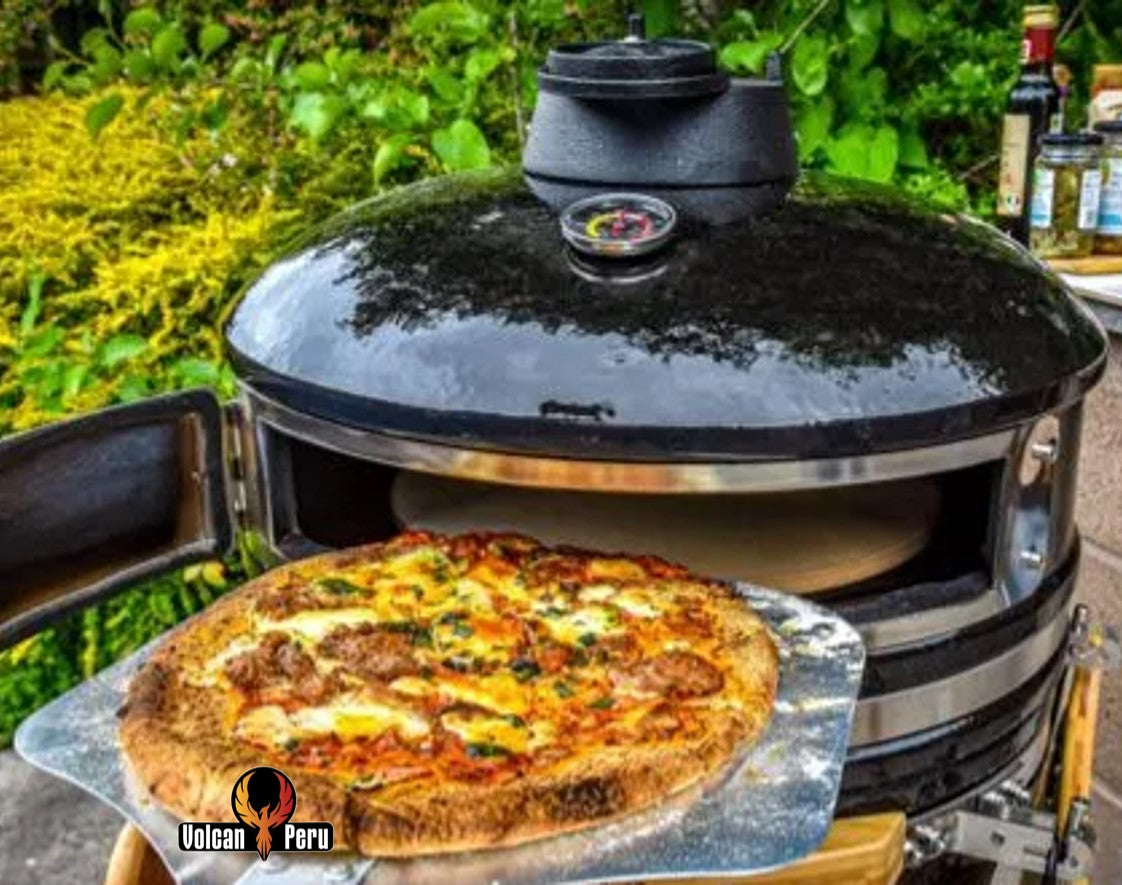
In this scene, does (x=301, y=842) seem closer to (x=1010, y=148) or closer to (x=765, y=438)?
(x=765, y=438)

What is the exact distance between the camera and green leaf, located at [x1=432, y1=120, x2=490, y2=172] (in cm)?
286

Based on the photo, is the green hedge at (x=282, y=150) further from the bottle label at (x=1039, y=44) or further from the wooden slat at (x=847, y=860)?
the wooden slat at (x=847, y=860)

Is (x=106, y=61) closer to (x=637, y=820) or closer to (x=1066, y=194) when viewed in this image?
(x=1066, y=194)

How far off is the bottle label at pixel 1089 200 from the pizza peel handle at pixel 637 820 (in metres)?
1.39

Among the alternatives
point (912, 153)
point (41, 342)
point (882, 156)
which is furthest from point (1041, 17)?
point (41, 342)

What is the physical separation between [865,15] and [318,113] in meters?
1.20

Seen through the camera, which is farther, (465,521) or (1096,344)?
(465,521)

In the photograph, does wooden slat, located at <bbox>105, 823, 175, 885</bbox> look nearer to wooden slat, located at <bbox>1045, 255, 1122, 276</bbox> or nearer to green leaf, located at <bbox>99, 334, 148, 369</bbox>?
green leaf, located at <bbox>99, 334, 148, 369</bbox>

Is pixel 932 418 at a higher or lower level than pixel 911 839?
higher

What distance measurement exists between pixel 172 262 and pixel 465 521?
164cm

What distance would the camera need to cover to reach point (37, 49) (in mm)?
6840

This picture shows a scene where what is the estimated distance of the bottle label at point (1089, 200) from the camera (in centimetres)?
243

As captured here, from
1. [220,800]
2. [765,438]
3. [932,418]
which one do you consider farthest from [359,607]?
[932,418]

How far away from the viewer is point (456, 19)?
2977 millimetres
